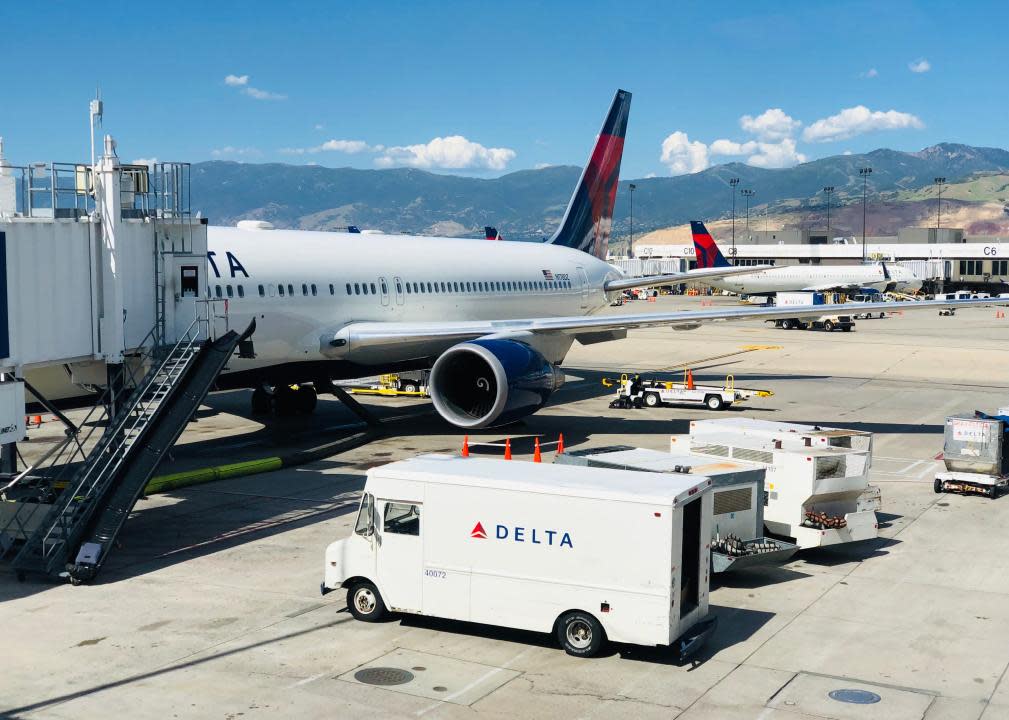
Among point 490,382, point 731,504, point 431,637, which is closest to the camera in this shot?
point 431,637

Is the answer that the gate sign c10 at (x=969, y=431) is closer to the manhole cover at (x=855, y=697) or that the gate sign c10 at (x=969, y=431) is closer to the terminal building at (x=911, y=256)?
the manhole cover at (x=855, y=697)

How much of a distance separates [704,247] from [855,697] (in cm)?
9000

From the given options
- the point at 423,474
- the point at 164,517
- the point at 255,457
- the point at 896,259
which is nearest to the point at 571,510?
the point at 423,474

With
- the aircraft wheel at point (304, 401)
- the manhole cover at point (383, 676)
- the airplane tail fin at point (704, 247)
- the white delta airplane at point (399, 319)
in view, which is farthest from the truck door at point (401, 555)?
the airplane tail fin at point (704, 247)

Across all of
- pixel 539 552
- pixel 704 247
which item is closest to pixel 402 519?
pixel 539 552

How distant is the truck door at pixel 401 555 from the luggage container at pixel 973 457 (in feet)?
44.6

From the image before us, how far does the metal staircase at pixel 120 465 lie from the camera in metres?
17.2

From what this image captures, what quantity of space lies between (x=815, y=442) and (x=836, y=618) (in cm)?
560

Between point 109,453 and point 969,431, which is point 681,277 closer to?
point 969,431

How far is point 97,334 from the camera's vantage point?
19.5 m

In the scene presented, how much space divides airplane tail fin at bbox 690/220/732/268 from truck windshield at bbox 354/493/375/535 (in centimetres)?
8524

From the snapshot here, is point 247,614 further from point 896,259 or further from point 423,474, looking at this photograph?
point 896,259

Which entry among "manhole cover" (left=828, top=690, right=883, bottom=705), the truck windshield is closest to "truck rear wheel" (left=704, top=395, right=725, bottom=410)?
the truck windshield

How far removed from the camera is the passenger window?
14.7m
